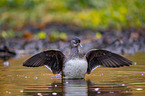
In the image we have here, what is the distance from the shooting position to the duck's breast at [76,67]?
9.61 metres

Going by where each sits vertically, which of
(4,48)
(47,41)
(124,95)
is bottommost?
(124,95)

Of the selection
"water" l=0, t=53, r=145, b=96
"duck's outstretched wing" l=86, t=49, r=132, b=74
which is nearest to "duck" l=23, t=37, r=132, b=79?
"duck's outstretched wing" l=86, t=49, r=132, b=74

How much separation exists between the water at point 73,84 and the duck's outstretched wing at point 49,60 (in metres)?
0.32

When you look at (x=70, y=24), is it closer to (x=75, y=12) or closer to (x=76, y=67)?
(x=75, y=12)

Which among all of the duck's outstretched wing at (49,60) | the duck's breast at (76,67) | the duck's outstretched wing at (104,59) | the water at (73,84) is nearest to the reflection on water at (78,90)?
the water at (73,84)

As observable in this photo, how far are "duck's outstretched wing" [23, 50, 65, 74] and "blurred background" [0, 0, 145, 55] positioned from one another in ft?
31.9

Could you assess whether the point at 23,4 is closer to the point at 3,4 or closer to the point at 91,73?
the point at 3,4

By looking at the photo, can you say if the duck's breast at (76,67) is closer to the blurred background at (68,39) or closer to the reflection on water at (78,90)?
the blurred background at (68,39)

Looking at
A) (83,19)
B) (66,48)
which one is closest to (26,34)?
(83,19)

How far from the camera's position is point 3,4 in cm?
3272

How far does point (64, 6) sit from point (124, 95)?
24.9 metres

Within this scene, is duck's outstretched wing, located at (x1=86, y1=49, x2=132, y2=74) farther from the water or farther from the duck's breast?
the duck's breast

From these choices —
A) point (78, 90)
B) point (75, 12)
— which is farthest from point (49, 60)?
point (75, 12)

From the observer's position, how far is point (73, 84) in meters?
8.84
